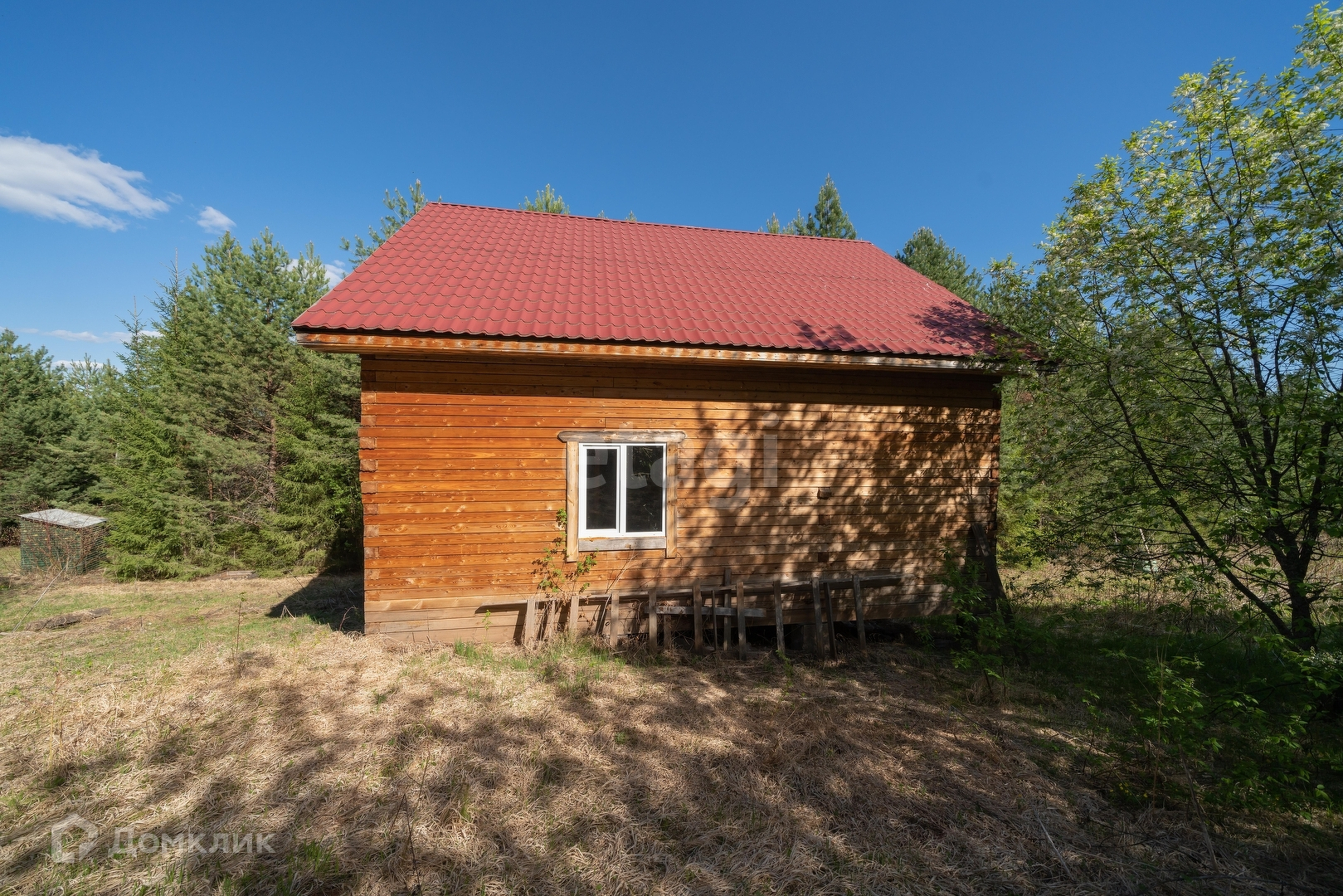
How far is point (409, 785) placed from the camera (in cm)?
340

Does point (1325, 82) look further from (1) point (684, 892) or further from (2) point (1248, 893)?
(1) point (684, 892)

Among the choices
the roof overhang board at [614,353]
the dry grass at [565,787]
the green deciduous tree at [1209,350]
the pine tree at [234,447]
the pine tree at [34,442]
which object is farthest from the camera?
the pine tree at [34,442]

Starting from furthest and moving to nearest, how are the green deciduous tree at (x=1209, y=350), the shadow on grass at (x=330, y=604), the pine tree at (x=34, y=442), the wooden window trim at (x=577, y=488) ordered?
the pine tree at (x=34, y=442)
the shadow on grass at (x=330, y=604)
the wooden window trim at (x=577, y=488)
the green deciduous tree at (x=1209, y=350)

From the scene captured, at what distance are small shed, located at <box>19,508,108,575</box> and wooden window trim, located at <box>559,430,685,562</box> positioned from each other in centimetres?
1581

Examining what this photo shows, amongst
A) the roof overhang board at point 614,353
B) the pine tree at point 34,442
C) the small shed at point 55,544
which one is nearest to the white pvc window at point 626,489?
the roof overhang board at point 614,353

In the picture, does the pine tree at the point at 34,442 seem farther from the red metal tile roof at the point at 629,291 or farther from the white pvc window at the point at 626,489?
the white pvc window at the point at 626,489

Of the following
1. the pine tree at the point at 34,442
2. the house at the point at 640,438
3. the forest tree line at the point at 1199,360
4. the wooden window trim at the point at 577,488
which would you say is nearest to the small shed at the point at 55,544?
Answer: the pine tree at the point at 34,442

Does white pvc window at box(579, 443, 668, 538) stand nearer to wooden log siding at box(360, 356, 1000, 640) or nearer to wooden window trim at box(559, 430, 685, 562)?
wooden window trim at box(559, 430, 685, 562)

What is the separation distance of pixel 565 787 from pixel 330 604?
8069mm

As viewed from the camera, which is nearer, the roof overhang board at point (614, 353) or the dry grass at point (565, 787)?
the dry grass at point (565, 787)

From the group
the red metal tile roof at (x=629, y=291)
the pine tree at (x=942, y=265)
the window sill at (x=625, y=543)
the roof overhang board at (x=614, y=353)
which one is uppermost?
the pine tree at (x=942, y=265)

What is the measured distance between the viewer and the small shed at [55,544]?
13.4 meters

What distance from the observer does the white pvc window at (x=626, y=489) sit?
21.0 ft

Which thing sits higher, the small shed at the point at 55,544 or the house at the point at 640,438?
the house at the point at 640,438
